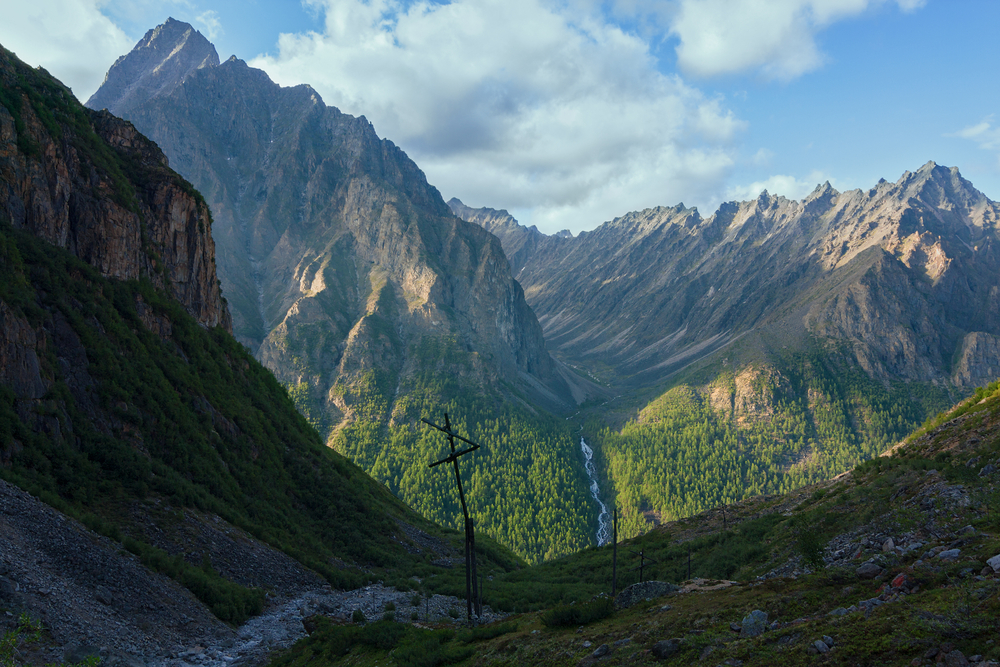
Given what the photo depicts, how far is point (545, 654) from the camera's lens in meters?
15.8

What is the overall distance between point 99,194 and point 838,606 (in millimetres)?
65319

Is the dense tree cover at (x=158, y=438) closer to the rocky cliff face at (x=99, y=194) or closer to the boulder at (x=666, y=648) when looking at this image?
the rocky cliff face at (x=99, y=194)

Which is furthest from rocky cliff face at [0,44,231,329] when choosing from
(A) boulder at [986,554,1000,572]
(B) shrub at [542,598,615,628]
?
(A) boulder at [986,554,1000,572]

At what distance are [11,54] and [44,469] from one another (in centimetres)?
4896

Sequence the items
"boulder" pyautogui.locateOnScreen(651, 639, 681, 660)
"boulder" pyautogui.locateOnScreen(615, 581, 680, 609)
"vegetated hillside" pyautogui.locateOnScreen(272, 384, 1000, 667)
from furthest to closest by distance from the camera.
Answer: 1. "boulder" pyautogui.locateOnScreen(615, 581, 680, 609)
2. "boulder" pyautogui.locateOnScreen(651, 639, 681, 660)
3. "vegetated hillside" pyautogui.locateOnScreen(272, 384, 1000, 667)

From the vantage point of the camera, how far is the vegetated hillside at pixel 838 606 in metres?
10.6

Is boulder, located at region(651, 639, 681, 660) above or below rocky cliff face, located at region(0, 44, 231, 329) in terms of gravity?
below

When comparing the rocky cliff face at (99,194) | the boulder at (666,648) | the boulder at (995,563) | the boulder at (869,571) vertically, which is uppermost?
the rocky cliff face at (99,194)

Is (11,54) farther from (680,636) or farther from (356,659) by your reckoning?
(680,636)

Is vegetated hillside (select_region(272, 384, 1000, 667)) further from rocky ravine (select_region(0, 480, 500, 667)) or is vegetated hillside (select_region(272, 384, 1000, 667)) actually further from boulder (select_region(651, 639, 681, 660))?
rocky ravine (select_region(0, 480, 500, 667))

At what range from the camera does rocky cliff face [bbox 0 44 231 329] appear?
4684cm

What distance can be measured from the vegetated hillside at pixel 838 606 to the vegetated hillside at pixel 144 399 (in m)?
15.1

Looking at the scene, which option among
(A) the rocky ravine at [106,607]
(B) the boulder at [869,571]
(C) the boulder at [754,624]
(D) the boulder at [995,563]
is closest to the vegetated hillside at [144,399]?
(A) the rocky ravine at [106,607]

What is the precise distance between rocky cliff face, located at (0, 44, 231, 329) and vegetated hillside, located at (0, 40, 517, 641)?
19 centimetres
